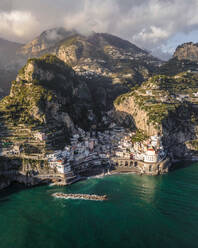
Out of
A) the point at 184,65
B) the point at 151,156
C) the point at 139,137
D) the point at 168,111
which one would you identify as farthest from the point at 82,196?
the point at 184,65

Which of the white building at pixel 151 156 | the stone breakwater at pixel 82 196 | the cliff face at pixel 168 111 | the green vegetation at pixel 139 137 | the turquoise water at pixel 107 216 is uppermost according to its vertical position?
the cliff face at pixel 168 111

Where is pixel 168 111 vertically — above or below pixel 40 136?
above

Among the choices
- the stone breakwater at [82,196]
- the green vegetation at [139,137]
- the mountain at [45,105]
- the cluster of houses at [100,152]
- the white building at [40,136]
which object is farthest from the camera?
the green vegetation at [139,137]

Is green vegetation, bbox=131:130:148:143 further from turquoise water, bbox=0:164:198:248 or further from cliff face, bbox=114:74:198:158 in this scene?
turquoise water, bbox=0:164:198:248

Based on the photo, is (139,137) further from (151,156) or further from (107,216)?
(107,216)

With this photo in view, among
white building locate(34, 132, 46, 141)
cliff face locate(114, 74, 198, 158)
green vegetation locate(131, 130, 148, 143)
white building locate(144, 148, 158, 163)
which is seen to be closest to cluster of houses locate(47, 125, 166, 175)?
white building locate(144, 148, 158, 163)

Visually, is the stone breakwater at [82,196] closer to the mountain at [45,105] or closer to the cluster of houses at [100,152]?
the cluster of houses at [100,152]

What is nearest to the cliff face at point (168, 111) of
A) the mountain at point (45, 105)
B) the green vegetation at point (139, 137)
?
the green vegetation at point (139, 137)
